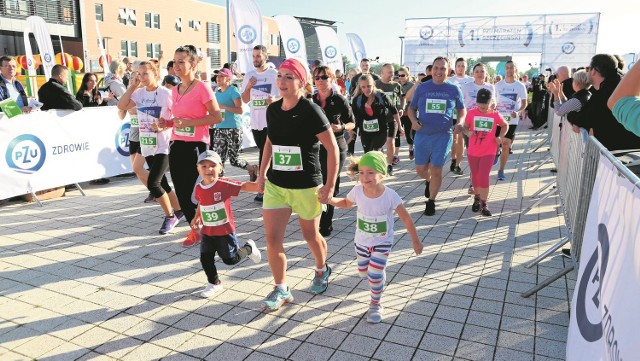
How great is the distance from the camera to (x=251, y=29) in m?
11.1

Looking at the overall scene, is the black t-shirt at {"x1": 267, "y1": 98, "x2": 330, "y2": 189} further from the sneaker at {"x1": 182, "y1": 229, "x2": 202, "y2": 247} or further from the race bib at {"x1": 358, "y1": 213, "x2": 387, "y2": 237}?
the sneaker at {"x1": 182, "y1": 229, "x2": 202, "y2": 247}

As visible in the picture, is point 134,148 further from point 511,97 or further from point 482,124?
point 511,97

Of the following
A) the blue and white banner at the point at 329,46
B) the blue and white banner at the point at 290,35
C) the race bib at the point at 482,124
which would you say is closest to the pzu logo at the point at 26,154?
the race bib at the point at 482,124

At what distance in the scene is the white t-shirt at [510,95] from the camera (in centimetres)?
936

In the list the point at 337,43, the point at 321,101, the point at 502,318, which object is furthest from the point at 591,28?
the point at 502,318

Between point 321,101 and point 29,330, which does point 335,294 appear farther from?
point 321,101

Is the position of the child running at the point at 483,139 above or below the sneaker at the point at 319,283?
above

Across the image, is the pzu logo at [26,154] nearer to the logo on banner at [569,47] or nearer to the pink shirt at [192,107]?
the pink shirt at [192,107]

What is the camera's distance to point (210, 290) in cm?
407

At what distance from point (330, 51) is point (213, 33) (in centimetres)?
4258

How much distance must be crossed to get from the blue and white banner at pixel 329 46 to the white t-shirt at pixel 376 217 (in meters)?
12.3

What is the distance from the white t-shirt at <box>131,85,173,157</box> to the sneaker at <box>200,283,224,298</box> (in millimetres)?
2311

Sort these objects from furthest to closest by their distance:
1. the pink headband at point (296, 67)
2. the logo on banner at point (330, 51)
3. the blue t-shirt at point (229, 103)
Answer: the logo on banner at point (330, 51) < the blue t-shirt at point (229, 103) < the pink headband at point (296, 67)

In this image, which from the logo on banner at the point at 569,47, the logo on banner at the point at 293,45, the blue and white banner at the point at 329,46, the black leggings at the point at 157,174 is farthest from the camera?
the logo on banner at the point at 569,47
